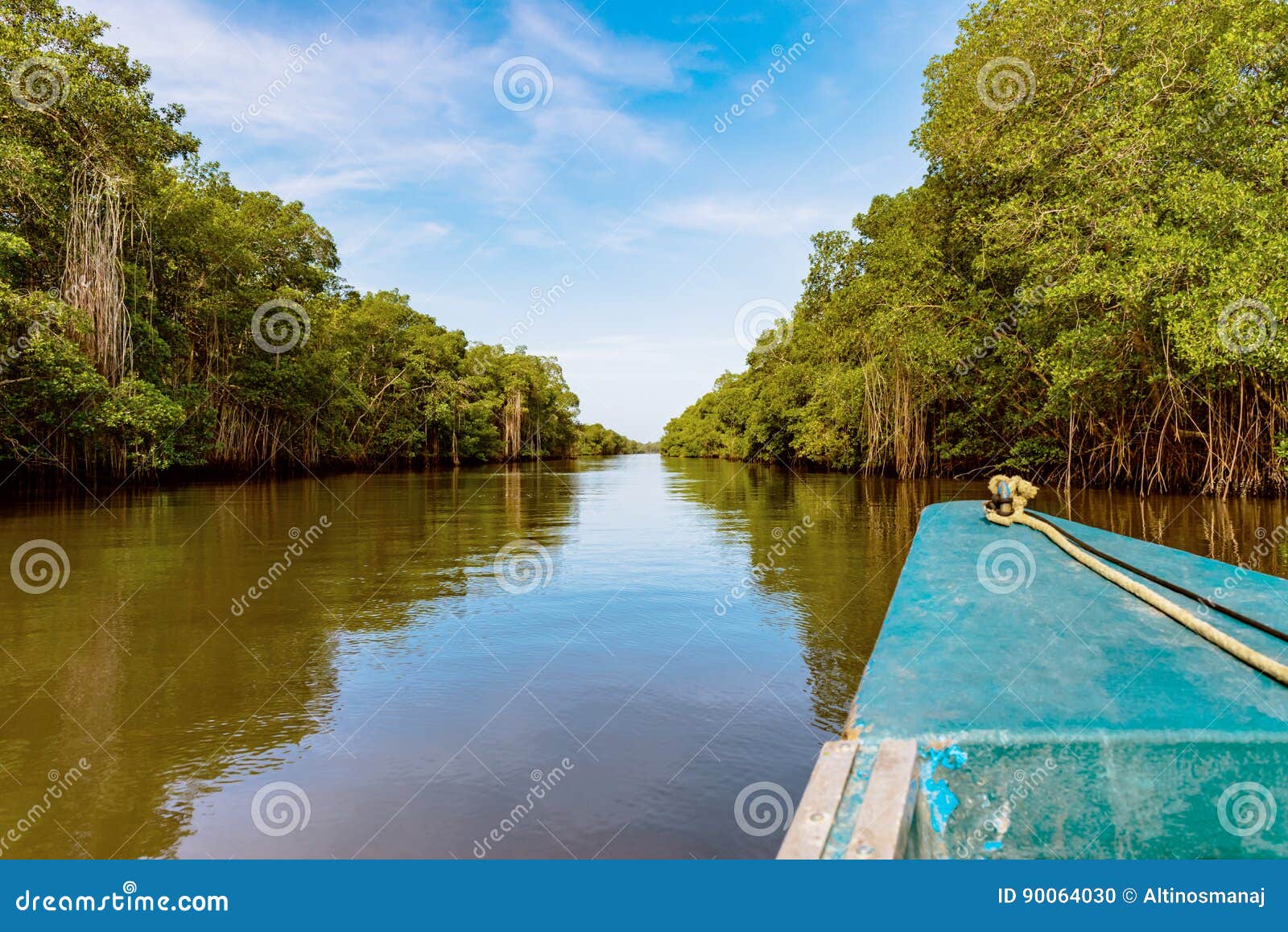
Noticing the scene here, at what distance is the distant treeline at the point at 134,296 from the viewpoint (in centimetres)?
1378

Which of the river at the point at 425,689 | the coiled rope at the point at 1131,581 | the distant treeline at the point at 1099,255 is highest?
the distant treeline at the point at 1099,255

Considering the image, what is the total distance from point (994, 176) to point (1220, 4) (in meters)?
4.74

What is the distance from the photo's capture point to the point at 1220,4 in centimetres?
1256

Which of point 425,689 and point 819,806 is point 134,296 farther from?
point 819,806

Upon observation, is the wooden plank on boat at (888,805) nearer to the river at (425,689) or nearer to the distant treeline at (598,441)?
the river at (425,689)

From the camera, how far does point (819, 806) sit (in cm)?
144

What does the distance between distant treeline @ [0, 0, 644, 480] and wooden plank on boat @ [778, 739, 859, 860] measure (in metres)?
14.7

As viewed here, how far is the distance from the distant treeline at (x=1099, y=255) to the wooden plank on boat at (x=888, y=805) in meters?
11.8

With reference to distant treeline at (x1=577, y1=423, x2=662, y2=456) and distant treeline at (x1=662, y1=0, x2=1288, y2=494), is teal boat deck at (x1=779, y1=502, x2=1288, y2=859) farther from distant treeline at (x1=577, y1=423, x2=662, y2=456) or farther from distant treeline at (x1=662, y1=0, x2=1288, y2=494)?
distant treeline at (x1=577, y1=423, x2=662, y2=456)

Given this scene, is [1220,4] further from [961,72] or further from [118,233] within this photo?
[118,233]

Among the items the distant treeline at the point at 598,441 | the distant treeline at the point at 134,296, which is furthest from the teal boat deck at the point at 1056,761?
the distant treeline at the point at 598,441

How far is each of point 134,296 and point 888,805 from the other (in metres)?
21.7

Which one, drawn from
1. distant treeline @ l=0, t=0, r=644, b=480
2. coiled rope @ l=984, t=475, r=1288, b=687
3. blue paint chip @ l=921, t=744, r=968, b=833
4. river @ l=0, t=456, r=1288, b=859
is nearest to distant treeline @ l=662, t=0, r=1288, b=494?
river @ l=0, t=456, r=1288, b=859

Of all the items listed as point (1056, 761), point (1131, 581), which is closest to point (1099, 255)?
point (1131, 581)
